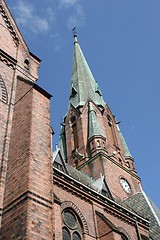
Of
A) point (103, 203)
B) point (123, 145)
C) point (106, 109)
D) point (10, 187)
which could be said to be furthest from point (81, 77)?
point (10, 187)

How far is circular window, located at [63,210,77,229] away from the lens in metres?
13.8

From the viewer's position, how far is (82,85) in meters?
38.2

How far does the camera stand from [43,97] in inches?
429

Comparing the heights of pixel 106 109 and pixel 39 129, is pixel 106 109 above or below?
above

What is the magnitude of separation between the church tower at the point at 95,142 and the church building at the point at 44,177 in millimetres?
124

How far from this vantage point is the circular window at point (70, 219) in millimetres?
13806

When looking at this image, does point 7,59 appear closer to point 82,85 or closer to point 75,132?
point 75,132

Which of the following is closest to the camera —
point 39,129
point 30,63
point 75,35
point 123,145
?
point 39,129

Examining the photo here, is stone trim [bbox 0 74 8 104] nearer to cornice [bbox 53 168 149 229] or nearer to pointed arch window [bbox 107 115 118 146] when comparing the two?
cornice [bbox 53 168 149 229]

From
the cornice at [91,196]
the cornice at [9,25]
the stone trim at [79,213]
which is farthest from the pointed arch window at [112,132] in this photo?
the cornice at [9,25]

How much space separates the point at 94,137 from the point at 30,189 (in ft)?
72.7

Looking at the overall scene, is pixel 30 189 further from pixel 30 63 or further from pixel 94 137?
pixel 94 137

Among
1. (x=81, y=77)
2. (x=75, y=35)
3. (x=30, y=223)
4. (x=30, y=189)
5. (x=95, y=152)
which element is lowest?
(x=30, y=223)

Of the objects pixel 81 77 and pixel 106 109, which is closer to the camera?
pixel 106 109
